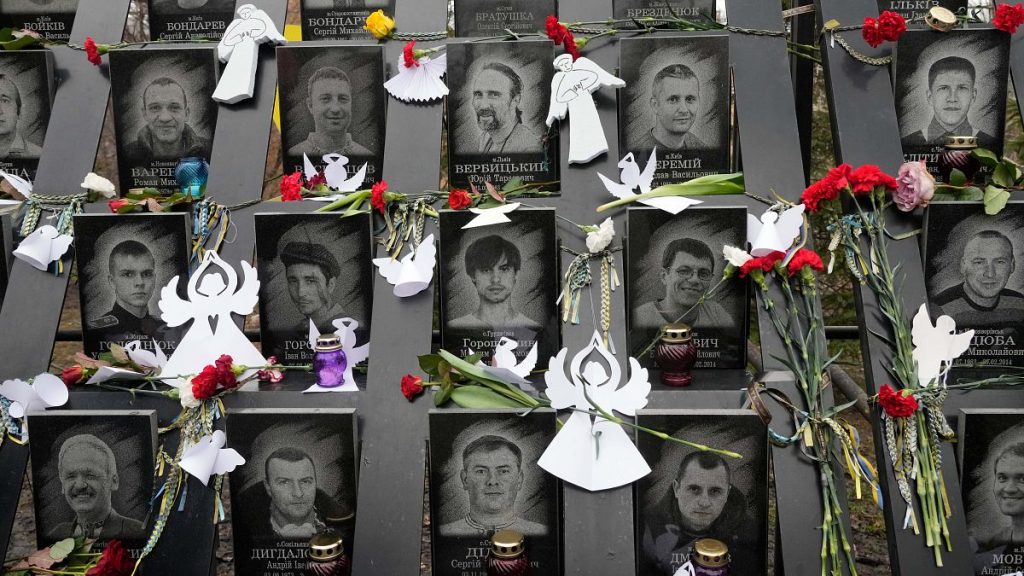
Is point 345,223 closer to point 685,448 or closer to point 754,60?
point 685,448

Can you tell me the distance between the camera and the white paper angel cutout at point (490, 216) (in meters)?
2.09

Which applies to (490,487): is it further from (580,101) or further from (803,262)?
(580,101)

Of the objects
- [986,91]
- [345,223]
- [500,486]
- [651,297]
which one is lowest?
[500,486]

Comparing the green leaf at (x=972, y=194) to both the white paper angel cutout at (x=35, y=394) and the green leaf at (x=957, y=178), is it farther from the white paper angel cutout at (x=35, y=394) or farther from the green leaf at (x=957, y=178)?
the white paper angel cutout at (x=35, y=394)

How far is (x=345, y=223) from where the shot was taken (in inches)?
85.5

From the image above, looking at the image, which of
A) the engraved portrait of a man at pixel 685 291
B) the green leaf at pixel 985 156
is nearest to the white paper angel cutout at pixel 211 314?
the engraved portrait of a man at pixel 685 291

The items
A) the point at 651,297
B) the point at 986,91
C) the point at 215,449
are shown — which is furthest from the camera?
the point at 986,91

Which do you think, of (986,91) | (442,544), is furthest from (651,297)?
(986,91)

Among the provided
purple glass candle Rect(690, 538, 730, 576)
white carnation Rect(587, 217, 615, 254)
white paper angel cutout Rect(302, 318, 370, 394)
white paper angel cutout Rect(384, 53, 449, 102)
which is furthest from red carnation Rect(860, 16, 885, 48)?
white paper angel cutout Rect(302, 318, 370, 394)

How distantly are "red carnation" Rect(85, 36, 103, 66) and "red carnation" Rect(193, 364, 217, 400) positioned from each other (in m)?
0.92

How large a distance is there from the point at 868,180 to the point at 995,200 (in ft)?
0.90

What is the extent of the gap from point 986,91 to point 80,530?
217cm

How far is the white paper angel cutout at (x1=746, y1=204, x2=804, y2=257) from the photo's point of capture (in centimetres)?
205

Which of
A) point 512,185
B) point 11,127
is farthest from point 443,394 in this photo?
point 11,127
